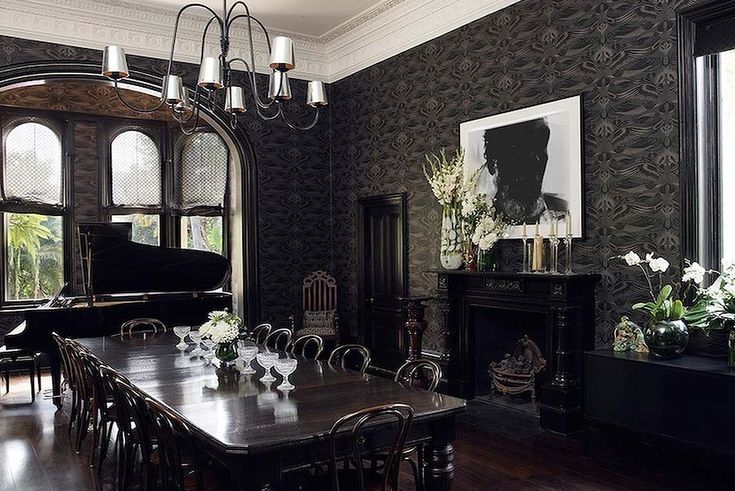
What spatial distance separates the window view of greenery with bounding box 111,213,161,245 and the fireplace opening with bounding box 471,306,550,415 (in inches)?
225

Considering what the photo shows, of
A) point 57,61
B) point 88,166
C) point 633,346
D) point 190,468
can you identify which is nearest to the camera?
point 190,468

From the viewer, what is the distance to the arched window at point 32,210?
9.02 m

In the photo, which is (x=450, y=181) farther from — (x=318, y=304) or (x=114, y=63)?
Answer: (x=114, y=63)

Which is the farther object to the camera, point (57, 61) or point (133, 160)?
point (133, 160)

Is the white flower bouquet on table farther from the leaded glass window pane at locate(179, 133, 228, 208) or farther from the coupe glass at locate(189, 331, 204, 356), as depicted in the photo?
the leaded glass window pane at locate(179, 133, 228, 208)

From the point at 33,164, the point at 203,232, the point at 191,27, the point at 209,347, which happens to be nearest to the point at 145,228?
the point at 203,232

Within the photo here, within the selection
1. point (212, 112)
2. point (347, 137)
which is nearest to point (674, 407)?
point (347, 137)

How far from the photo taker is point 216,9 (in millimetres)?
7312

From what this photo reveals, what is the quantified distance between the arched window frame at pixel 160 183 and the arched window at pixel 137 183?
14 mm

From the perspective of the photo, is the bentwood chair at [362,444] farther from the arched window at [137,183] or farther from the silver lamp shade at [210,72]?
the arched window at [137,183]

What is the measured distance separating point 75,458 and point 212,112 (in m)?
4.42

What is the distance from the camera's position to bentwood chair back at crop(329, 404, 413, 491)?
2.78 m

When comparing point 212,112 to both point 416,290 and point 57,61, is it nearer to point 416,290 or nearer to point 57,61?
point 57,61

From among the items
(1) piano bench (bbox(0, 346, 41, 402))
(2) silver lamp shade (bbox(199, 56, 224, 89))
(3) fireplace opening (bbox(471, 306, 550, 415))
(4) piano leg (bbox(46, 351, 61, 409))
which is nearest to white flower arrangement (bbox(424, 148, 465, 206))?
(3) fireplace opening (bbox(471, 306, 550, 415))
